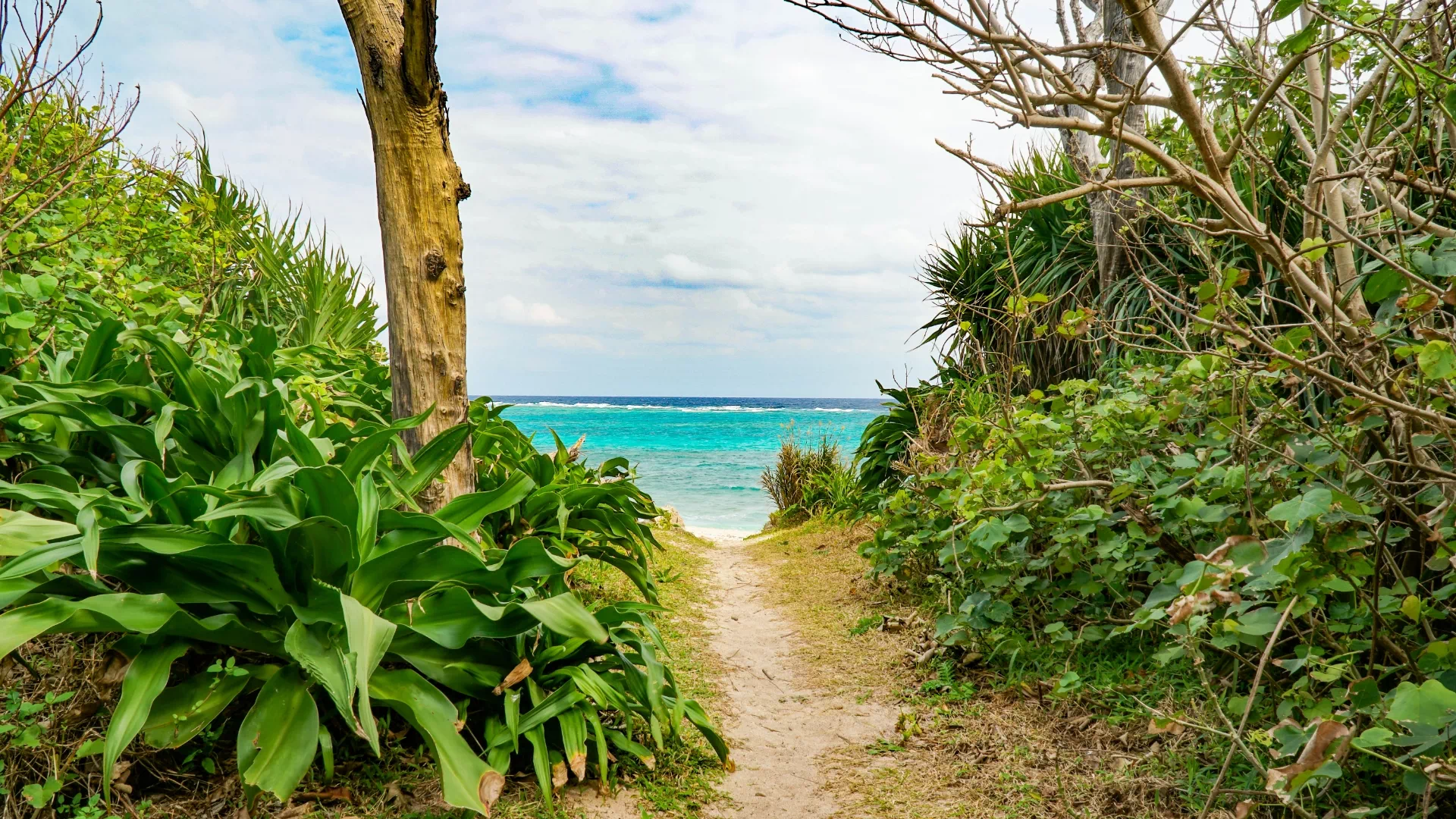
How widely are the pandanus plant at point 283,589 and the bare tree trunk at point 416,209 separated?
0.28m

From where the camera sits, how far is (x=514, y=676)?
247cm

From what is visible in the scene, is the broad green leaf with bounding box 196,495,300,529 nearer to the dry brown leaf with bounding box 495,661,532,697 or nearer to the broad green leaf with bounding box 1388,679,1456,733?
the dry brown leaf with bounding box 495,661,532,697

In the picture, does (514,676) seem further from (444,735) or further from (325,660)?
(325,660)

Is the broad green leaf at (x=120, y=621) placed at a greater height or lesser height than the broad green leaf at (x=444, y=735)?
greater

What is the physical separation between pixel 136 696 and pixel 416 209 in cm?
186

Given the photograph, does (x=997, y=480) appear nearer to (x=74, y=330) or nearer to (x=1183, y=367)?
(x=1183, y=367)

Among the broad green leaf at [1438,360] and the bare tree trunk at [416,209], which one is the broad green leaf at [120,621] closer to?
the bare tree trunk at [416,209]

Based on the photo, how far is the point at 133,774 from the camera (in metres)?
2.14

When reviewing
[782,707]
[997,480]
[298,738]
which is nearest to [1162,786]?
[997,480]

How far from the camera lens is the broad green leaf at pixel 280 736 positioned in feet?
6.51

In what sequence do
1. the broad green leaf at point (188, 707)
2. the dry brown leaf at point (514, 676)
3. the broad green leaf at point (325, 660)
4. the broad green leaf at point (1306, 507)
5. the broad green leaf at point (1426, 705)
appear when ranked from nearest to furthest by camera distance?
1. the broad green leaf at point (1426, 705)
2. the broad green leaf at point (1306, 507)
3. the broad green leaf at point (325, 660)
4. the broad green leaf at point (188, 707)
5. the dry brown leaf at point (514, 676)

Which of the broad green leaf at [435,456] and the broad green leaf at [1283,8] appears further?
the broad green leaf at [435,456]

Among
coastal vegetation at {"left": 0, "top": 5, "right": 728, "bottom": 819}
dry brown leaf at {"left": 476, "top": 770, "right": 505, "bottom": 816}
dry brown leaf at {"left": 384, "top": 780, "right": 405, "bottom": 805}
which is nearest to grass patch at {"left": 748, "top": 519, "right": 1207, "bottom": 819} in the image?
coastal vegetation at {"left": 0, "top": 5, "right": 728, "bottom": 819}

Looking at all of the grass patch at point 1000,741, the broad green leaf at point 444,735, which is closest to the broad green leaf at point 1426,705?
the grass patch at point 1000,741
